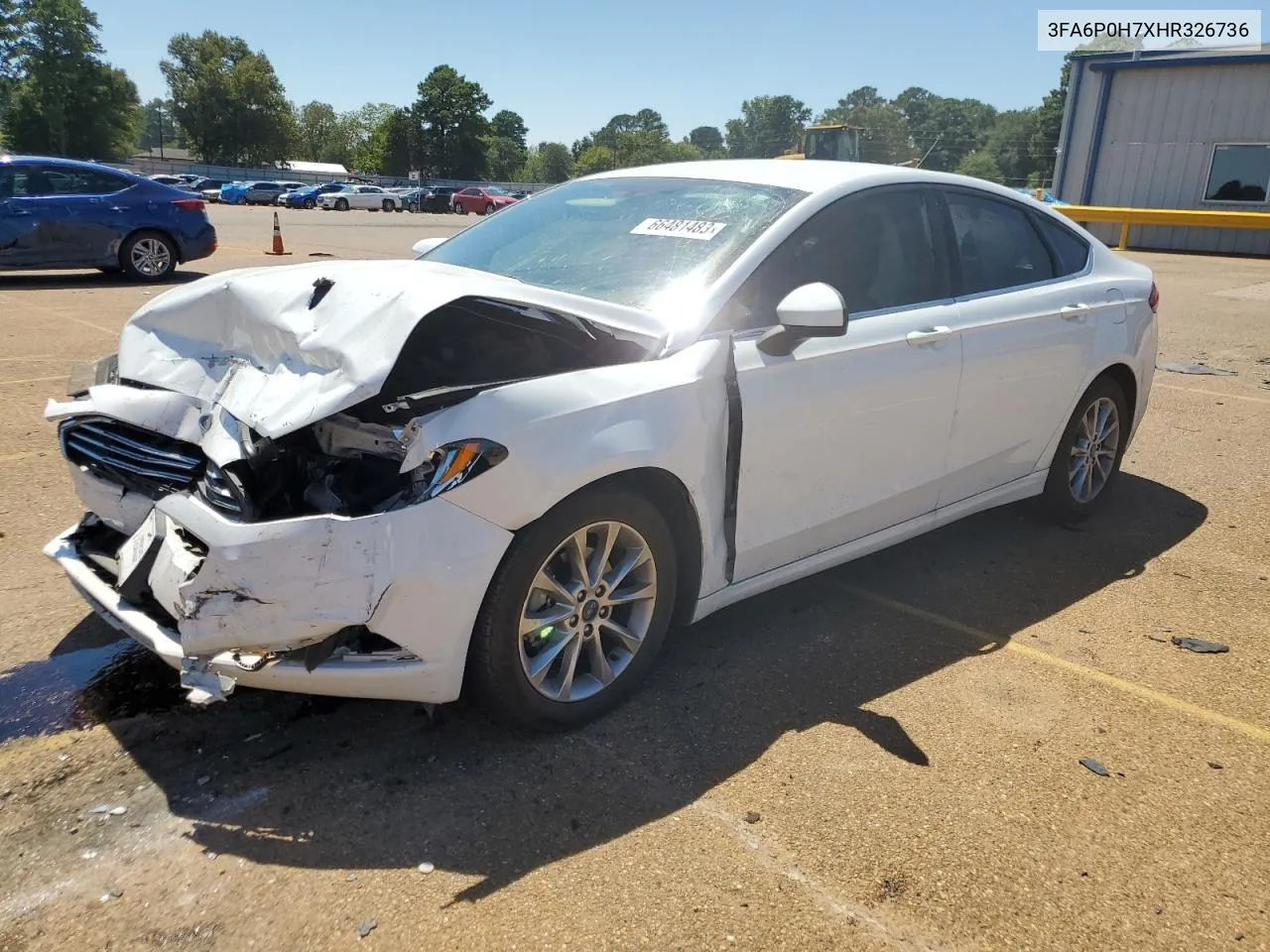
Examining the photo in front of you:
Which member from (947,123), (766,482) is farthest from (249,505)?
(947,123)

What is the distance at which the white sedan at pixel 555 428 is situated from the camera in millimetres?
2572

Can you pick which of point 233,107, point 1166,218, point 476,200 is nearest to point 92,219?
point 1166,218

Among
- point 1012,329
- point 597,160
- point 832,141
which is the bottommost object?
point 1012,329

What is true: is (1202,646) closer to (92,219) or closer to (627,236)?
(627,236)

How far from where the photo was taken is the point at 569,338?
127 inches

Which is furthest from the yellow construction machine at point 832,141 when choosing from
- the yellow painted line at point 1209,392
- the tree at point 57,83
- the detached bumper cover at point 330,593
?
the tree at point 57,83

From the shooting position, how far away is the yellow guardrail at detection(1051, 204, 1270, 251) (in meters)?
21.3

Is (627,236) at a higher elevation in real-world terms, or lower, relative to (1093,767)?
higher

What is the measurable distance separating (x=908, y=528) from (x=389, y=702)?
213cm

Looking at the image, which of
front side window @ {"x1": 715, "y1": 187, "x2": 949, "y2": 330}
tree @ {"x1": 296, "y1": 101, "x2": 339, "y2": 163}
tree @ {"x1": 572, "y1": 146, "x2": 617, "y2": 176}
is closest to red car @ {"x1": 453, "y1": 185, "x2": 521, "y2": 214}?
front side window @ {"x1": 715, "y1": 187, "x2": 949, "y2": 330}

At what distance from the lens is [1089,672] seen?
3.52 m

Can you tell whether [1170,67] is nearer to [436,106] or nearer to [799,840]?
[799,840]

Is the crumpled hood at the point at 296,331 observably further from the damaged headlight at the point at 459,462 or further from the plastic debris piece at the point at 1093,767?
the plastic debris piece at the point at 1093,767

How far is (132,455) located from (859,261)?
8.57 ft
